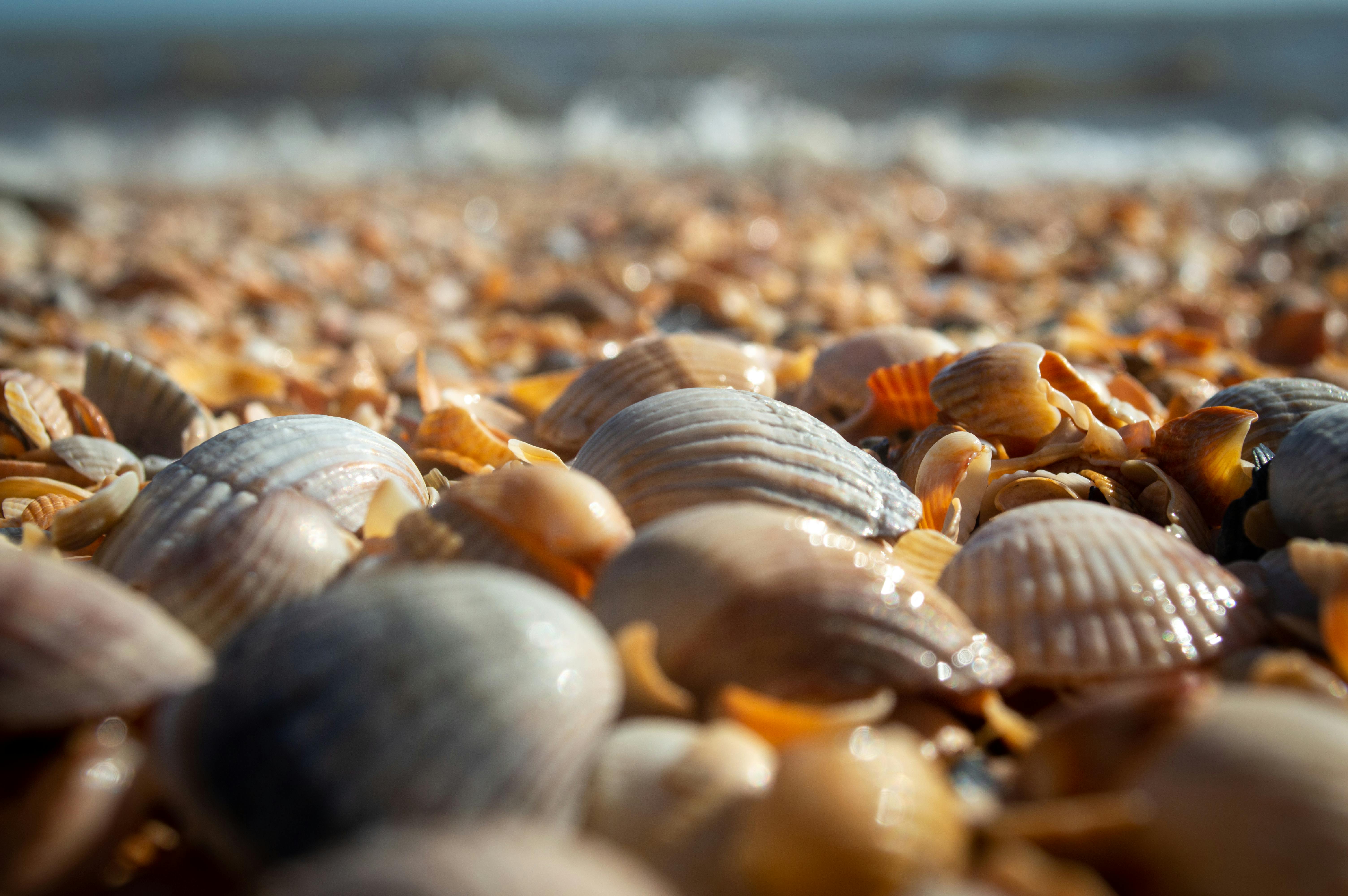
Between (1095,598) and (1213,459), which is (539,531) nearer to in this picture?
(1095,598)

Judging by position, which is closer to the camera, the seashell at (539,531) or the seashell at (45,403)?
the seashell at (539,531)

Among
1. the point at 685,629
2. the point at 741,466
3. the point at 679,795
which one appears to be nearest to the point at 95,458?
the point at 741,466

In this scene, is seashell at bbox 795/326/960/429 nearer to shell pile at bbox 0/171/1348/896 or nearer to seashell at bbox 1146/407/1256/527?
shell pile at bbox 0/171/1348/896

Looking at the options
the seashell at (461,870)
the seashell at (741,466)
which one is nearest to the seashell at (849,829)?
the seashell at (461,870)

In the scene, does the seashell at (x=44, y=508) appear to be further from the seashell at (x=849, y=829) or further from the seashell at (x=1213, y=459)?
the seashell at (x=1213, y=459)

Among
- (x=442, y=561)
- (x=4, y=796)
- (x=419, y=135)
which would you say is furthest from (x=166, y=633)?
(x=419, y=135)

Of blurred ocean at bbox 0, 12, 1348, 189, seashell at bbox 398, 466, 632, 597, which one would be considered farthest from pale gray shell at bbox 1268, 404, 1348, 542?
blurred ocean at bbox 0, 12, 1348, 189

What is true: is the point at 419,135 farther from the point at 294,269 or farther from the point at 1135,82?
the point at 1135,82
